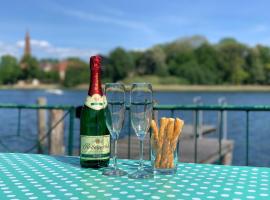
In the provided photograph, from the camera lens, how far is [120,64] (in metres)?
75.3

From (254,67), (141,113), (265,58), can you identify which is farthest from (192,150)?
(265,58)

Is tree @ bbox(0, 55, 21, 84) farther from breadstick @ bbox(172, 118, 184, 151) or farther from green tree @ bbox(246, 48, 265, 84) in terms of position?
breadstick @ bbox(172, 118, 184, 151)

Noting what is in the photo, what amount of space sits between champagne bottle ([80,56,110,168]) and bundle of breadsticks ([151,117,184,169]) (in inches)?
8.6

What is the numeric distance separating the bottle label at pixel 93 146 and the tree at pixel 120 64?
69.4 m

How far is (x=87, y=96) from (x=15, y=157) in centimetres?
54

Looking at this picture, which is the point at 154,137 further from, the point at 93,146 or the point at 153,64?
the point at 153,64

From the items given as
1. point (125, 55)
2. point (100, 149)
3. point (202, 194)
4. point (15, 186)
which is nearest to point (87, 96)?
point (100, 149)

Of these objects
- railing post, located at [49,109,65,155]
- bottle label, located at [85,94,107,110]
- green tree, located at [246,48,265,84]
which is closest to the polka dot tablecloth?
bottle label, located at [85,94,107,110]

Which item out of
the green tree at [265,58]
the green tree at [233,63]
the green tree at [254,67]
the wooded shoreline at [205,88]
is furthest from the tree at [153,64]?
the green tree at [265,58]

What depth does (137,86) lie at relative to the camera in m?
1.55

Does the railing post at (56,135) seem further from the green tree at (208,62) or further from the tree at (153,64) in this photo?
the green tree at (208,62)

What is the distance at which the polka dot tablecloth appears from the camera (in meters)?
1.27

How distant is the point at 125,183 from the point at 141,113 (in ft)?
0.88

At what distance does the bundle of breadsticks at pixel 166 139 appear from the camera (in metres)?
Result: 1.54
